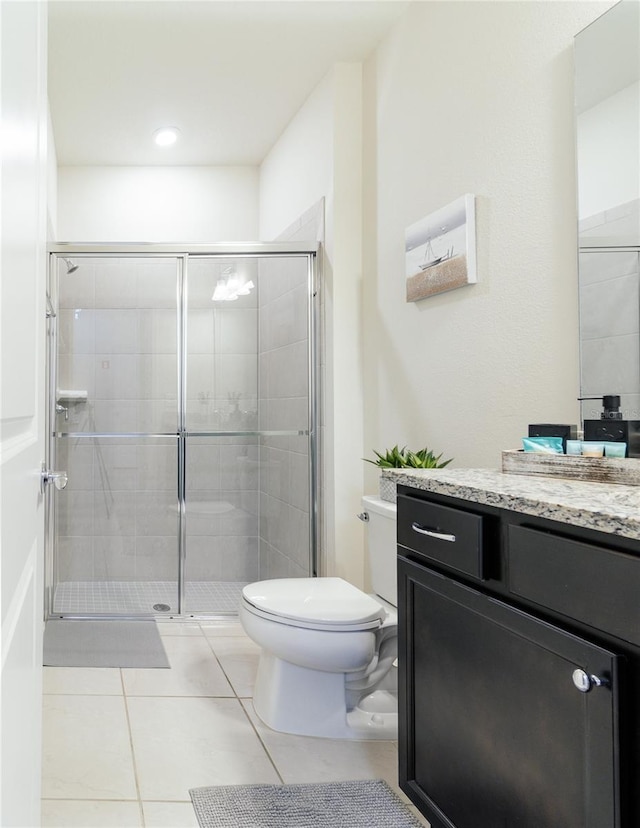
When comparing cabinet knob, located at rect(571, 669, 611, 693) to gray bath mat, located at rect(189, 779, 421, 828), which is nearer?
cabinet knob, located at rect(571, 669, 611, 693)

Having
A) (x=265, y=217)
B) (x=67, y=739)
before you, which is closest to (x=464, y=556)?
(x=67, y=739)

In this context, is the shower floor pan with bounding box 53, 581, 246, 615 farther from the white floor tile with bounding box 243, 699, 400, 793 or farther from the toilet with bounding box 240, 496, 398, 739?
the white floor tile with bounding box 243, 699, 400, 793

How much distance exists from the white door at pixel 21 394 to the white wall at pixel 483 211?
125 centimetres

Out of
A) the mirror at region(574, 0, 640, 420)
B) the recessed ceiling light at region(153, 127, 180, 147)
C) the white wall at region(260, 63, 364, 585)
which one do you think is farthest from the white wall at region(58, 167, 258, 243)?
the mirror at region(574, 0, 640, 420)

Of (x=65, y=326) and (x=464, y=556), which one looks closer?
(x=464, y=556)

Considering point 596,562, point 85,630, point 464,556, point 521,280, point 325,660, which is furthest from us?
point 85,630

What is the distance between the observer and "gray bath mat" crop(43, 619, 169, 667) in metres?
2.86

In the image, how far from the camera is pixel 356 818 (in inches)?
67.7

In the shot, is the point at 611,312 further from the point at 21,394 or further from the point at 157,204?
the point at 157,204

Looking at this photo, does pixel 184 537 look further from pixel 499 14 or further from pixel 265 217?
pixel 499 14

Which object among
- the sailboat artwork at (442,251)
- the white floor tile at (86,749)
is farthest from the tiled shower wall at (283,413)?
the white floor tile at (86,749)

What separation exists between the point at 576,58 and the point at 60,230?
3.52 metres

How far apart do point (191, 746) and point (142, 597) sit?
5.07 feet

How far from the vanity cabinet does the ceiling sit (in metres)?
2.20
